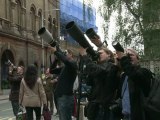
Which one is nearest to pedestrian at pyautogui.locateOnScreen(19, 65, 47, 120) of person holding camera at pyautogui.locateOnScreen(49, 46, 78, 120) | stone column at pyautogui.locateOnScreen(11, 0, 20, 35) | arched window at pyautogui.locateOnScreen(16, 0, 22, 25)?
person holding camera at pyautogui.locateOnScreen(49, 46, 78, 120)

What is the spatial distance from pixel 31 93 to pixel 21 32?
39.3m

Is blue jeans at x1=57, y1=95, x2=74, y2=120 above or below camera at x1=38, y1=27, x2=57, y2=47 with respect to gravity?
below

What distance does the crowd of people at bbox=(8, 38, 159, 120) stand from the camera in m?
6.31

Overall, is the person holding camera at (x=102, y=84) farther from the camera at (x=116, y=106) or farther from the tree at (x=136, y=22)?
the tree at (x=136, y=22)

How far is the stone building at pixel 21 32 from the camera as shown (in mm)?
44500

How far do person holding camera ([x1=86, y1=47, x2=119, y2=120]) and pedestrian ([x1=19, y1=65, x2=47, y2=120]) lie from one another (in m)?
2.85

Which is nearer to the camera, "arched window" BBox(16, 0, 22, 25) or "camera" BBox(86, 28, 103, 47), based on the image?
Answer: "camera" BBox(86, 28, 103, 47)

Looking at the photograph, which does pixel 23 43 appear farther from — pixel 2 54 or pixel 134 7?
pixel 134 7

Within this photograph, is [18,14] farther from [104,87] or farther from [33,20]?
[104,87]

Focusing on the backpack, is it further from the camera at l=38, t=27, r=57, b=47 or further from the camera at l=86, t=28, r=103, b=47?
the camera at l=38, t=27, r=57, b=47

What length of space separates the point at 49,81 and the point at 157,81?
35.5 ft

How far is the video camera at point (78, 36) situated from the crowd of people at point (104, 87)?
0.16 m

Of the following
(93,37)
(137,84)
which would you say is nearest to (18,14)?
(93,37)

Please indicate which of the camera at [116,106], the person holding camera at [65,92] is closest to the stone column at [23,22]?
the person holding camera at [65,92]
